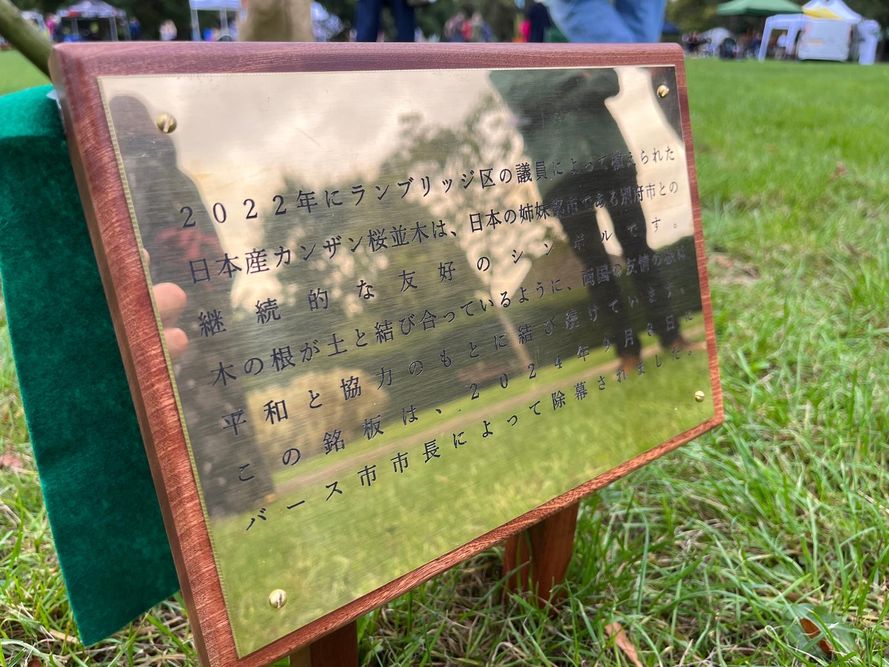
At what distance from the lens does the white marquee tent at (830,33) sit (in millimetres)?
23906

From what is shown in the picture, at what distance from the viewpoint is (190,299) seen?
639 mm

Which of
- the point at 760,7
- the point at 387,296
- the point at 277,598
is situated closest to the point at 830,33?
the point at 760,7

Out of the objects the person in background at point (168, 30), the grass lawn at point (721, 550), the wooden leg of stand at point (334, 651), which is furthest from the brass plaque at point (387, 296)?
the person in background at point (168, 30)

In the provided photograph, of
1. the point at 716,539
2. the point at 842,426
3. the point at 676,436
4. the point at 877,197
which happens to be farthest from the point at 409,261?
the point at 877,197

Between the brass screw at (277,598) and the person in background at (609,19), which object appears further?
the person in background at (609,19)

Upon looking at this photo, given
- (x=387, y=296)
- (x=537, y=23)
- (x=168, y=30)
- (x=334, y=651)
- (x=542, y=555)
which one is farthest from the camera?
(x=168, y=30)

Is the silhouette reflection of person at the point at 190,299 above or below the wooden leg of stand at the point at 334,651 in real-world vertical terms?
above

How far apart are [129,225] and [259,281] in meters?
0.12

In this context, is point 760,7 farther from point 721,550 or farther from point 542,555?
point 542,555

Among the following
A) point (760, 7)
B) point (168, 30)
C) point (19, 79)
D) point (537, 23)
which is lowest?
point (537, 23)

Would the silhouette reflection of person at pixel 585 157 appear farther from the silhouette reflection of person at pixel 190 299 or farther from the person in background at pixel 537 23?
the person in background at pixel 537 23

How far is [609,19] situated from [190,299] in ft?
7.02

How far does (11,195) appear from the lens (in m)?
0.76

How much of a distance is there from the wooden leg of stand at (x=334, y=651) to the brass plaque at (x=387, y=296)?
149 millimetres
